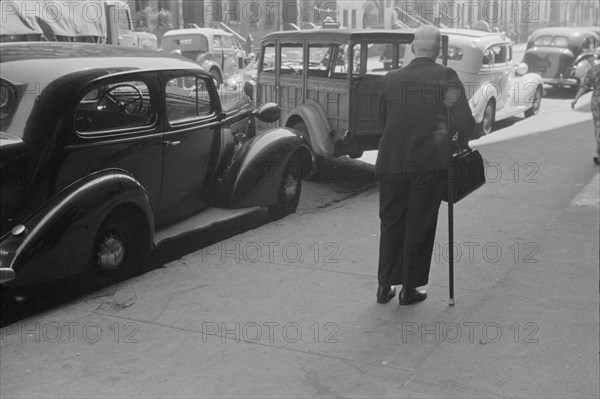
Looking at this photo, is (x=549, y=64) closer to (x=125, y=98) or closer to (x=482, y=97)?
(x=482, y=97)

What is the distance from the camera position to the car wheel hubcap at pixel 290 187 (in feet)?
27.8

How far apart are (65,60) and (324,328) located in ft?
8.98

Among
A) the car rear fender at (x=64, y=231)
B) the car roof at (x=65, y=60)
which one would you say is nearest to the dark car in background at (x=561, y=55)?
the car roof at (x=65, y=60)

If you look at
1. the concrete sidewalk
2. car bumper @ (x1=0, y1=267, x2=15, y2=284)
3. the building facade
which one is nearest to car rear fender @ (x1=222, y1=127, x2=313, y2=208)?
the concrete sidewalk

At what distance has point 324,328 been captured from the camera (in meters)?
5.31

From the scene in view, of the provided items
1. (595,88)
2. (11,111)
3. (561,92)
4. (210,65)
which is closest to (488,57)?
(595,88)

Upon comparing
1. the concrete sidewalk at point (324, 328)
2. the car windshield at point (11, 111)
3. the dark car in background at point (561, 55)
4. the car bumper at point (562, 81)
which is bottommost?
the concrete sidewalk at point (324, 328)

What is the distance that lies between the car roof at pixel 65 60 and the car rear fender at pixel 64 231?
2.58 feet

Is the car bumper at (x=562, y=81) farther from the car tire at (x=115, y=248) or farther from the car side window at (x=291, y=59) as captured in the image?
the car tire at (x=115, y=248)

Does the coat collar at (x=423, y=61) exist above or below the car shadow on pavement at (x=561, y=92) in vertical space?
above

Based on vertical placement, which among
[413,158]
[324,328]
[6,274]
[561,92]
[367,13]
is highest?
[367,13]

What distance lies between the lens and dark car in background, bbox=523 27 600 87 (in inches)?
868

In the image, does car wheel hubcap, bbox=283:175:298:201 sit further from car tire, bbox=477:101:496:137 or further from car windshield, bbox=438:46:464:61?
car windshield, bbox=438:46:464:61

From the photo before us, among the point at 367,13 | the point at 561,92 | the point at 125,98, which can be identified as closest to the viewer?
the point at 125,98
